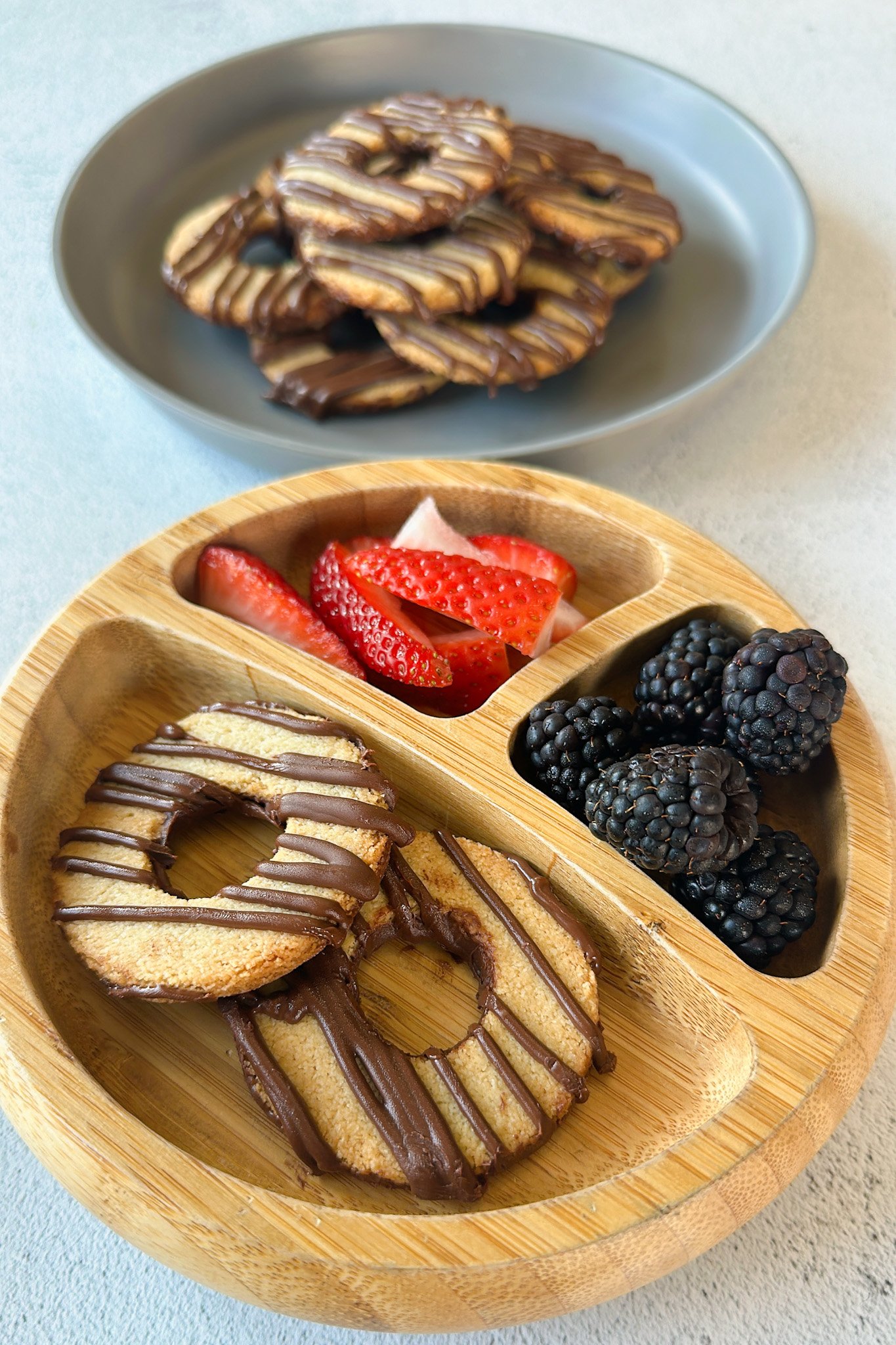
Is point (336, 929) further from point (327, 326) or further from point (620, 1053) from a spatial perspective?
point (327, 326)

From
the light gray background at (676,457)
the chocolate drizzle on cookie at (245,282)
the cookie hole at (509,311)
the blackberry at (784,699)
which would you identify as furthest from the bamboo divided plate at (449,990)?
the cookie hole at (509,311)

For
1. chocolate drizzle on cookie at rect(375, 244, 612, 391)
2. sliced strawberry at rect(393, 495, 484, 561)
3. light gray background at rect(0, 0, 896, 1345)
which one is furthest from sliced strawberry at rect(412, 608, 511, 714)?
chocolate drizzle on cookie at rect(375, 244, 612, 391)

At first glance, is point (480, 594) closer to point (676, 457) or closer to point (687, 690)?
point (687, 690)

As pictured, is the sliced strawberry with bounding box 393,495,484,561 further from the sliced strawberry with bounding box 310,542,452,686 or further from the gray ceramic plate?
the gray ceramic plate

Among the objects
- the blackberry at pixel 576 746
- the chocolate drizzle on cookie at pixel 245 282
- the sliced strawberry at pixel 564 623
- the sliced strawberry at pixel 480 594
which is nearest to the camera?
the blackberry at pixel 576 746

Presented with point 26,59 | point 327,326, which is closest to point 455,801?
point 327,326

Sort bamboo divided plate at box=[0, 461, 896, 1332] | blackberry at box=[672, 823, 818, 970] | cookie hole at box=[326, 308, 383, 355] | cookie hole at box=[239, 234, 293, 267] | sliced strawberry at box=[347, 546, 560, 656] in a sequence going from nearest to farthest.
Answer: bamboo divided plate at box=[0, 461, 896, 1332]
blackberry at box=[672, 823, 818, 970]
sliced strawberry at box=[347, 546, 560, 656]
cookie hole at box=[326, 308, 383, 355]
cookie hole at box=[239, 234, 293, 267]

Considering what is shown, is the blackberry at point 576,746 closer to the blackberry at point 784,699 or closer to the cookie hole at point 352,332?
the blackberry at point 784,699
